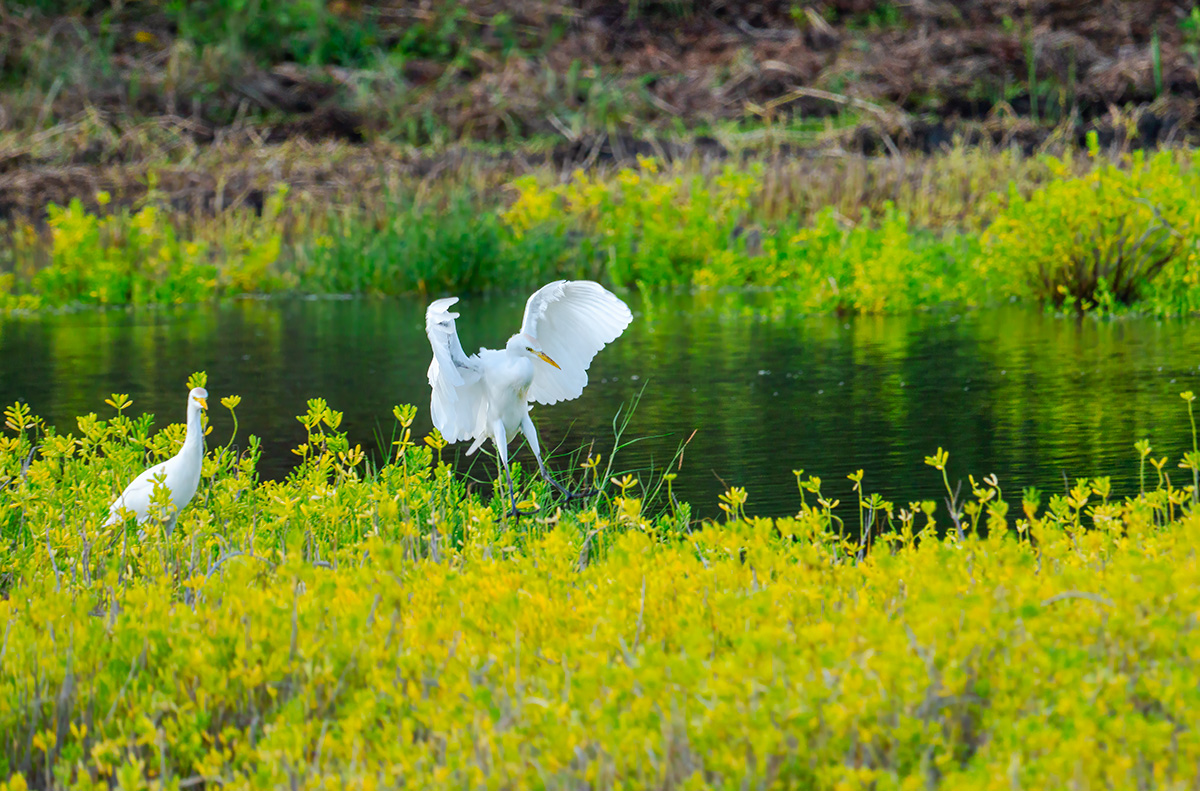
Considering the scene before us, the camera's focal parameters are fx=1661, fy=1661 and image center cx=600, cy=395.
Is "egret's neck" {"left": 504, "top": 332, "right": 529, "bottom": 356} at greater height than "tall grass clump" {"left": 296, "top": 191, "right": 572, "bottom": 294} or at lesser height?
greater

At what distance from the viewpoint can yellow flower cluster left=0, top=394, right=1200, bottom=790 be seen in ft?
9.56

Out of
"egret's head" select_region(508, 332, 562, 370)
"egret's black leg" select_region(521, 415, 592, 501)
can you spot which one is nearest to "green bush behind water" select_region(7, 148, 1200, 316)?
"egret's black leg" select_region(521, 415, 592, 501)

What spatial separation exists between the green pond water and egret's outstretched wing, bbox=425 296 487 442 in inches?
40.8

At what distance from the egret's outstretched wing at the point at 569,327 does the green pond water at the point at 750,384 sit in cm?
78

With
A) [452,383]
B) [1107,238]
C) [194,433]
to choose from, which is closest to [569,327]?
[452,383]

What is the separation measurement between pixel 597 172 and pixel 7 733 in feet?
59.1

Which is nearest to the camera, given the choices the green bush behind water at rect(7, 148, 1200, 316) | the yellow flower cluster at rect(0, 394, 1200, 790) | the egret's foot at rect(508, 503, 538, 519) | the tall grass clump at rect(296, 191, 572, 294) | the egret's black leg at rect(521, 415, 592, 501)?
the yellow flower cluster at rect(0, 394, 1200, 790)

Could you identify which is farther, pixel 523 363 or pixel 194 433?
pixel 523 363

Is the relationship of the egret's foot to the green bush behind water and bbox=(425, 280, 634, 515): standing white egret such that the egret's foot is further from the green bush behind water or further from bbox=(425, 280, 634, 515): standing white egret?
the green bush behind water

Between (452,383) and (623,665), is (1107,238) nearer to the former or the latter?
(452,383)

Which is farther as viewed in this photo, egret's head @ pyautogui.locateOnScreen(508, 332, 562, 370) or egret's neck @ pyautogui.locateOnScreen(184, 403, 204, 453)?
egret's head @ pyautogui.locateOnScreen(508, 332, 562, 370)

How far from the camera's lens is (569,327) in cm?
586

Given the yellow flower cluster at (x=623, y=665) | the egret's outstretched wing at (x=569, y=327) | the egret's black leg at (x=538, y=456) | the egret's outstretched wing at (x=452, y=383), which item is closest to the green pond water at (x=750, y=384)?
the egret's black leg at (x=538, y=456)

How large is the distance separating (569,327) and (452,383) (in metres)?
0.61
